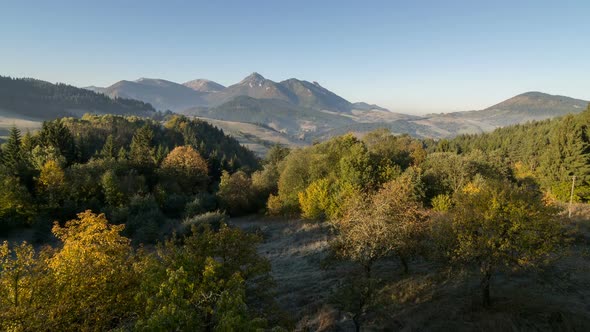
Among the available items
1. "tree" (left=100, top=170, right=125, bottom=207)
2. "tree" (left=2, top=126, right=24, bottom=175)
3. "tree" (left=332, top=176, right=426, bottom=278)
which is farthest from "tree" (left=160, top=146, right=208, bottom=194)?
"tree" (left=332, top=176, right=426, bottom=278)

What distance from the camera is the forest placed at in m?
14.9

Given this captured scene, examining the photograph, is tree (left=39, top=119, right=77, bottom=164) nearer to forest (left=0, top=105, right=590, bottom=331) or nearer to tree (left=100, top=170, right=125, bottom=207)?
forest (left=0, top=105, right=590, bottom=331)

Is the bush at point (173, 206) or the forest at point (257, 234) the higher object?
the forest at point (257, 234)

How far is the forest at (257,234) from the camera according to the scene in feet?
49.0

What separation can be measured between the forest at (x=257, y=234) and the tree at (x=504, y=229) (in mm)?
88

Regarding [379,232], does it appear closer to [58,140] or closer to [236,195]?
[236,195]

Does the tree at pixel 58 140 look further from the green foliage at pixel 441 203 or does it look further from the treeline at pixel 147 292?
the green foliage at pixel 441 203

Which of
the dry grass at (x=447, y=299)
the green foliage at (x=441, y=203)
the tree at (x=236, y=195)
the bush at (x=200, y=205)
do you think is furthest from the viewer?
the tree at (x=236, y=195)

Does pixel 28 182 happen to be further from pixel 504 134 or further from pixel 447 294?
pixel 504 134

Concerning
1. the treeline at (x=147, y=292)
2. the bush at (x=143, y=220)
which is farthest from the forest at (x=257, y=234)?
the bush at (x=143, y=220)

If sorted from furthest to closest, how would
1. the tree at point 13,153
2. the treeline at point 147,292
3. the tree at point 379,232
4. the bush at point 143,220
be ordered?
the tree at point 13,153, the bush at point 143,220, the tree at point 379,232, the treeline at point 147,292

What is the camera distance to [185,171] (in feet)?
253

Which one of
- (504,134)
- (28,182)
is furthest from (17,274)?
(504,134)

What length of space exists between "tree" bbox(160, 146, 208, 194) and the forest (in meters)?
0.37
